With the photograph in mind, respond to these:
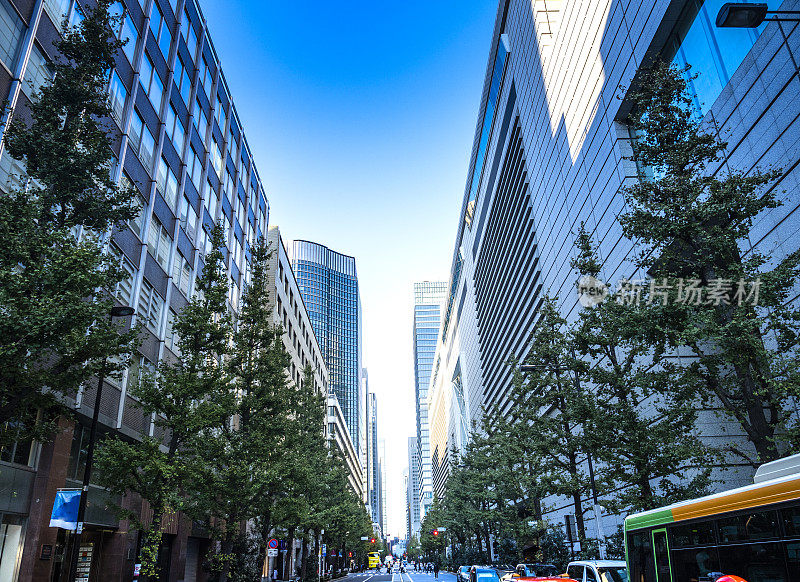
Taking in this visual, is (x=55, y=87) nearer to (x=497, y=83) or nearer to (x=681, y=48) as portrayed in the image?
(x=681, y=48)

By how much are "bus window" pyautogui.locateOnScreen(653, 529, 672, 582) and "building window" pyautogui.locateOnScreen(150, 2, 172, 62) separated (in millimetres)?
30875

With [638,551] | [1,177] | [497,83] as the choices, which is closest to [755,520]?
[638,551]

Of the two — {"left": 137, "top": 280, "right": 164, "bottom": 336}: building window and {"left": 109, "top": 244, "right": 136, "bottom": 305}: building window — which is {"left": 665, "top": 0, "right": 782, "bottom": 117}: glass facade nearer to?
{"left": 109, "top": 244, "right": 136, "bottom": 305}: building window

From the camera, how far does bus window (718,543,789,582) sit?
6.94 meters

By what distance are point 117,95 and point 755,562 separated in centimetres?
2671

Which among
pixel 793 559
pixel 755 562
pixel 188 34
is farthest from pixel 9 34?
pixel 793 559

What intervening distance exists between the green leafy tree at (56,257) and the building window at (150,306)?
12.4 m

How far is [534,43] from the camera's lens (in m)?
38.8

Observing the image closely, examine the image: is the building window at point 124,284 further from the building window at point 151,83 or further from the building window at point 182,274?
the building window at point 151,83

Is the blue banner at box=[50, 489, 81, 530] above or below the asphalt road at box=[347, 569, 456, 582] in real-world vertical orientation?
above

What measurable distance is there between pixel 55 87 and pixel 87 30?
2099 mm

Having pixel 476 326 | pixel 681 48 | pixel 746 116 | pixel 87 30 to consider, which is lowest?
pixel 746 116

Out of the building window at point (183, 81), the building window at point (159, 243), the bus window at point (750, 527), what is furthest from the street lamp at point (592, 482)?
the building window at point (183, 81)

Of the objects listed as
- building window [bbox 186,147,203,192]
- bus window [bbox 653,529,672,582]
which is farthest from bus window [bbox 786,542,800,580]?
building window [bbox 186,147,203,192]
